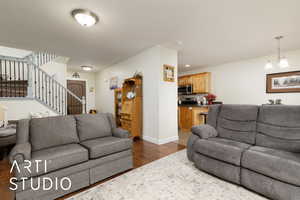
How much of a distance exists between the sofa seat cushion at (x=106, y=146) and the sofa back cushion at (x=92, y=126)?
21 centimetres

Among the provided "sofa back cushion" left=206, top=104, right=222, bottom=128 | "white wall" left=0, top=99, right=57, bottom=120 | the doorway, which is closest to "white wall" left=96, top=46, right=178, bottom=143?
"sofa back cushion" left=206, top=104, right=222, bottom=128

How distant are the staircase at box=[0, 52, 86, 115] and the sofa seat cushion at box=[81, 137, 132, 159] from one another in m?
3.33

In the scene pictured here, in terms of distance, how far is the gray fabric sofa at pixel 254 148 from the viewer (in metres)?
1.46

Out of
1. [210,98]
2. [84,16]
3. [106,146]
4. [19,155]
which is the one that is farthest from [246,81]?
[19,155]

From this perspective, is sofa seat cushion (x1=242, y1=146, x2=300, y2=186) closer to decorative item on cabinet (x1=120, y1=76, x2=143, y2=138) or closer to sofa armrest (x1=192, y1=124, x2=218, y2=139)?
sofa armrest (x1=192, y1=124, x2=218, y2=139)

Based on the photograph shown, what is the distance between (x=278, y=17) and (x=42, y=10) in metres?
3.77

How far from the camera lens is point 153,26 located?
2.60 meters

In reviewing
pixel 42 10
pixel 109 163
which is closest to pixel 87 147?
pixel 109 163

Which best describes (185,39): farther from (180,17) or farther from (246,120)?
(246,120)

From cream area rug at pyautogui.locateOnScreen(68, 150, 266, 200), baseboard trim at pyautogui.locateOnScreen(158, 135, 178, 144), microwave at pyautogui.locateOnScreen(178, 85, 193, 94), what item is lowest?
cream area rug at pyautogui.locateOnScreen(68, 150, 266, 200)

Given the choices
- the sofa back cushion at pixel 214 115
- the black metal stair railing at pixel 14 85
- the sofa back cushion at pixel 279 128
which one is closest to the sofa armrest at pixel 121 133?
the sofa back cushion at pixel 214 115

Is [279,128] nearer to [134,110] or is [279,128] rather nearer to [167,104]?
[167,104]

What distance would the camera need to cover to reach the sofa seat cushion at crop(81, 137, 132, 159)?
1855mm

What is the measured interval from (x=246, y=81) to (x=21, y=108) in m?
6.93
